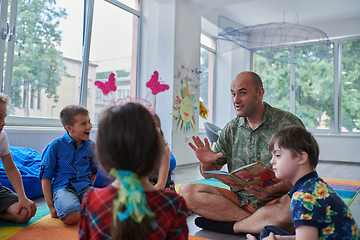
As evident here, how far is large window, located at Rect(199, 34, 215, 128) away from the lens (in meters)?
6.94

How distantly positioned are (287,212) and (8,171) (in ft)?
5.29

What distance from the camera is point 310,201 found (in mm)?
1065

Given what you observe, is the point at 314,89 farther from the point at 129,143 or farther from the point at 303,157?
the point at 129,143

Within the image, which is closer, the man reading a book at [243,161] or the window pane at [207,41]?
the man reading a book at [243,161]

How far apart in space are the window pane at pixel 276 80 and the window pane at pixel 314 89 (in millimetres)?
227

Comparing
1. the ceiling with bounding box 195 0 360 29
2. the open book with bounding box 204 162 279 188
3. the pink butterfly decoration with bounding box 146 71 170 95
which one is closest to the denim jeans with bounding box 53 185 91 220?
the open book with bounding box 204 162 279 188

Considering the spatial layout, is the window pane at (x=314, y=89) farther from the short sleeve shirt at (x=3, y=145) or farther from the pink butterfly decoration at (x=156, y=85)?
the short sleeve shirt at (x=3, y=145)

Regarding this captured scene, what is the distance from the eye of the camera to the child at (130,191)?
71cm

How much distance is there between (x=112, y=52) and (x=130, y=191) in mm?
4199

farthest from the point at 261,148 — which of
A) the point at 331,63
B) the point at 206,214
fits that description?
the point at 331,63

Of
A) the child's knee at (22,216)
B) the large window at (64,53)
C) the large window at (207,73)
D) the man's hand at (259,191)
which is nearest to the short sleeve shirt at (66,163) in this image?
the child's knee at (22,216)

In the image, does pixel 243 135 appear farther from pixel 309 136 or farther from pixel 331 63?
pixel 331 63

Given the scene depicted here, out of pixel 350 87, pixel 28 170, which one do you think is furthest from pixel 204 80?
pixel 28 170

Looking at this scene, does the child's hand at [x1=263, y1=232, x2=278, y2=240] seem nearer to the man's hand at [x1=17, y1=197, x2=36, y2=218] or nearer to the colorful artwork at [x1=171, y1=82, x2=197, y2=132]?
the man's hand at [x1=17, y1=197, x2=36, y2=218]
